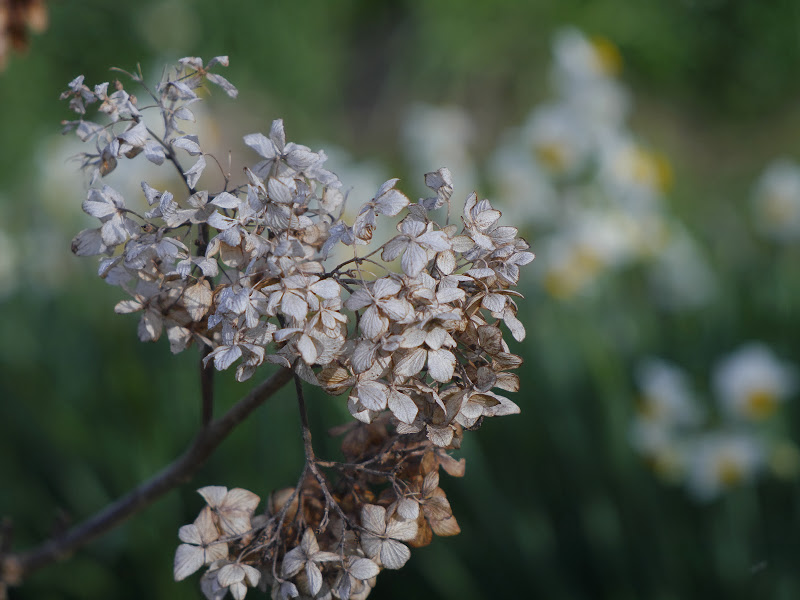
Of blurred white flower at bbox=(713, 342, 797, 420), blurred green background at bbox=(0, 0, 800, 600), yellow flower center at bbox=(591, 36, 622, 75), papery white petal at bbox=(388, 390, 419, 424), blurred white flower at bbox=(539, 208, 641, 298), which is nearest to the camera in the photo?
papery white petal at bbox=(388, 390, 419, 424)

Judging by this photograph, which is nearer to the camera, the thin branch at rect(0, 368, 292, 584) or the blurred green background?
the thin branch at rect(0, 368, 292, 584)

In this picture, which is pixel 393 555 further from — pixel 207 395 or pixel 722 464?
pixel 722 464

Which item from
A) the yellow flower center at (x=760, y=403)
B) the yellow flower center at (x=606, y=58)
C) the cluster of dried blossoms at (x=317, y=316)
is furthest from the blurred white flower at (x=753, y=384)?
the cluster of dried blossoms at (x=317, y=316)

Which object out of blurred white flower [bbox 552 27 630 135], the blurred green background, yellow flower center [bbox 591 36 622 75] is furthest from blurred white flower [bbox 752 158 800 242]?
yellow flower center [bbox 591 36 622 75]

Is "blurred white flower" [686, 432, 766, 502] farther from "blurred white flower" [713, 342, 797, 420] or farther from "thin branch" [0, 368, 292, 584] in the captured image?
"thin branch" [0, 368, 292, 584]

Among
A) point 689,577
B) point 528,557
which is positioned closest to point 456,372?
point 528,557

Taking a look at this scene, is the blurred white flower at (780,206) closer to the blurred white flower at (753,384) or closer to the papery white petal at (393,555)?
the blurred white flower at (753,384)
